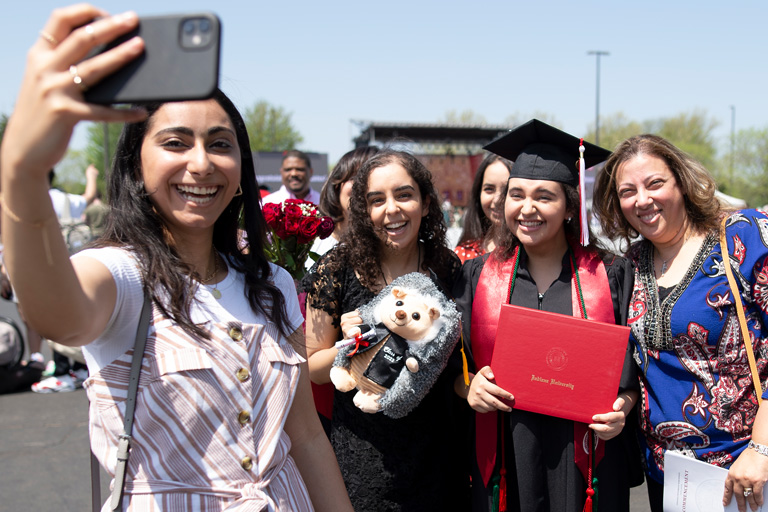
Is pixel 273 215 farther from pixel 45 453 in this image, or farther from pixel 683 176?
pixel 45 453

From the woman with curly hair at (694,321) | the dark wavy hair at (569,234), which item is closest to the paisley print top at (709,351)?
the woman with curly hair at (694,321)

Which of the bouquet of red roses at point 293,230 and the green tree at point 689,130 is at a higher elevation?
the green tree at point 689,130

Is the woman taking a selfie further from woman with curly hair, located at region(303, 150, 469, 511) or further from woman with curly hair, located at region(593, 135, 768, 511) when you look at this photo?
woman with curly hair, located at region(593, 135, 768, 511)

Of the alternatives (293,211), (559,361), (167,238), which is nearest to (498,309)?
(559,361)

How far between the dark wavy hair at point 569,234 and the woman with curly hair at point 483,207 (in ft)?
3.66

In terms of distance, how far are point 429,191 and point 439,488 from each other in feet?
4.54

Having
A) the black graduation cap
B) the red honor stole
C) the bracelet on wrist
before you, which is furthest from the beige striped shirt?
the bracelet on wrist

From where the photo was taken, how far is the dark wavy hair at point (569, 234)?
8.54ft

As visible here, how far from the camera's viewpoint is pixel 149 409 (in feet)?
4.19

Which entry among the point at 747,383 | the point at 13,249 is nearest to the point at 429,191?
the point at 747,383

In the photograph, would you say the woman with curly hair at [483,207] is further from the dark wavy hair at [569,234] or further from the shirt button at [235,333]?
the shirt button at [235,333]

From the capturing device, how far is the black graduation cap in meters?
2.57

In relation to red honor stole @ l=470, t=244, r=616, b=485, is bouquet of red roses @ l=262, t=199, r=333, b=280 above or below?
above

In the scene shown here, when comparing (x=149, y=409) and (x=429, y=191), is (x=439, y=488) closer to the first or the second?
(x=429, y=191)
